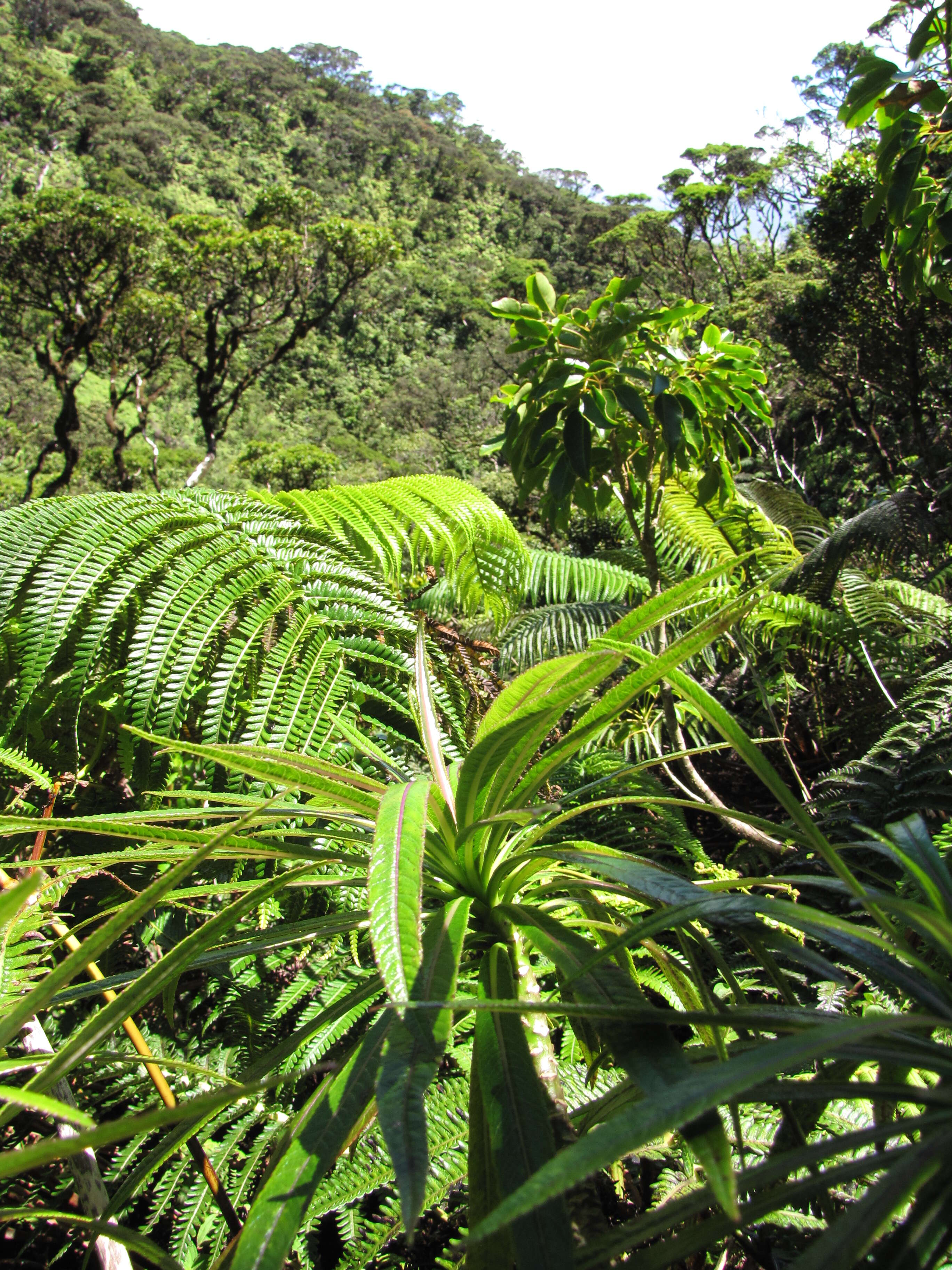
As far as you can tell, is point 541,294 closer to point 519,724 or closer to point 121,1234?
point 519,724

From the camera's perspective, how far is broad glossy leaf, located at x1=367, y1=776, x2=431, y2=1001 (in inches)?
14.8

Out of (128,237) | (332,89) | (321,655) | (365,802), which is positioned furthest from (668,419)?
(332,89)

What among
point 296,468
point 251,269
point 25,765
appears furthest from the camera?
point 296,468

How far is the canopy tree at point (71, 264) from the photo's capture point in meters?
9.80

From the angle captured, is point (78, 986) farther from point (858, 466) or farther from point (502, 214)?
point (502, 214)

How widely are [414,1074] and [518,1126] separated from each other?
8 cm

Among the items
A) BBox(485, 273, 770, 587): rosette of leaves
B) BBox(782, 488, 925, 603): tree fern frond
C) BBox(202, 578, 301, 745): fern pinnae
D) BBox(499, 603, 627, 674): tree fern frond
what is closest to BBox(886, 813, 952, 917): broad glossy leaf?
BBox(202, 578, 301, 745): fern pinnae

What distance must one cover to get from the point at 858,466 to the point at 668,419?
369 inches

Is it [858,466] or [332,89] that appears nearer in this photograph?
[858,466]

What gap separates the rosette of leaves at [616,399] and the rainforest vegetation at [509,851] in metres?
0.01

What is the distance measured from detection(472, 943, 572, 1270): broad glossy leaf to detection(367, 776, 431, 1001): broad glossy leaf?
9cm

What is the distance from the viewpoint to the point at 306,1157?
389mm

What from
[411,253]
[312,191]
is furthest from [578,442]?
[411,253]

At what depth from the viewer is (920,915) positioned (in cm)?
37
